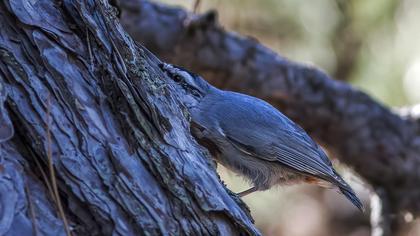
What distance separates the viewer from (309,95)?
14.5 ft

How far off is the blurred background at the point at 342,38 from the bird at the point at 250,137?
1877mm

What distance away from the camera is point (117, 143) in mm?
2121

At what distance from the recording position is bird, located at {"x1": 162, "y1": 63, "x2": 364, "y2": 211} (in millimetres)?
2898

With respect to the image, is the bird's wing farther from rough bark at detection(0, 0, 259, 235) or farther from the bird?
rough bark at detection(0, 0, 259, 235)

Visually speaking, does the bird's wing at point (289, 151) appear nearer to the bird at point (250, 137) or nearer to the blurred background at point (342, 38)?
the bird at point (250, 137)

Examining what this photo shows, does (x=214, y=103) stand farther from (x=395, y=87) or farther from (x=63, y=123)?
(x=395, y=87)

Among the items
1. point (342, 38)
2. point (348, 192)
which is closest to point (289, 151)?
point (348, 192)

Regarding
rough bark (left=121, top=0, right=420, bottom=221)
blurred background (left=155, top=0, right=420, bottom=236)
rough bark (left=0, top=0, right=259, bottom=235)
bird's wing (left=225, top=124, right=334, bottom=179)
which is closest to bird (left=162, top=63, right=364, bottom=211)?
bird's wing (left=225, top=124, right=334, bottom=179)

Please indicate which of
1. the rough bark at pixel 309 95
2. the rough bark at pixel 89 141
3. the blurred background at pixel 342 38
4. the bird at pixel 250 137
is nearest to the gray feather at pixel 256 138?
the bird at pixel 250 137

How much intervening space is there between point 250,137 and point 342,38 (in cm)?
258

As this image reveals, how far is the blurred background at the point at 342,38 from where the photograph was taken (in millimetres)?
5125

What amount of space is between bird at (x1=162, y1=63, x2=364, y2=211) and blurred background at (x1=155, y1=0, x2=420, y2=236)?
1.88 metres

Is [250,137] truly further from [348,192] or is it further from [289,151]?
[348,192]

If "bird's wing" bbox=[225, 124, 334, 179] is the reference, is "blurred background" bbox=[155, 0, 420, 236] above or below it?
above
